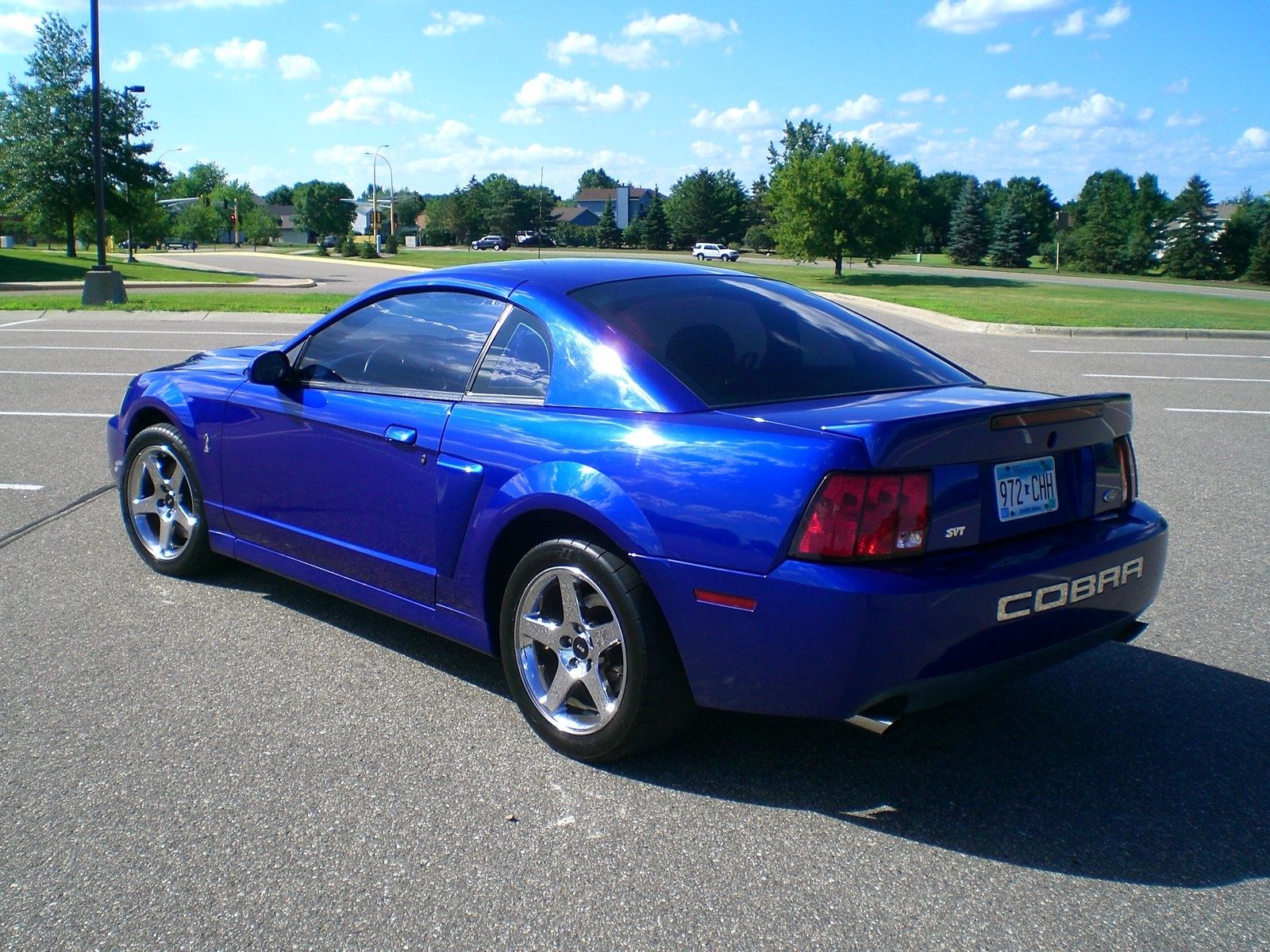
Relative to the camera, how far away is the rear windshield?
366 cm

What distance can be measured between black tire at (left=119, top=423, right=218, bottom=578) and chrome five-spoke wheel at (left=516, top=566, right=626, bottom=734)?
2143 mm

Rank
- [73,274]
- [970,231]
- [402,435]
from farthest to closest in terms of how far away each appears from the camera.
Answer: [970,231], [73,274], [402,435]

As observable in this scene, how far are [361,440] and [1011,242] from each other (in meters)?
82.6

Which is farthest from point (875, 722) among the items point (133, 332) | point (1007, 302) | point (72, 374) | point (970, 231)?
point (970, 231)

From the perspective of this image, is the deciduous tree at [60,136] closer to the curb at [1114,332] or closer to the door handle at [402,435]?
the curb at [1114,332]

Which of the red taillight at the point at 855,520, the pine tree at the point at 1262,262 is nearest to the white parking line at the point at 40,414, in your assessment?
the red taillight at the point at 855,520

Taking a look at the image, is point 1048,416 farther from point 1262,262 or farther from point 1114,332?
point 1262,262

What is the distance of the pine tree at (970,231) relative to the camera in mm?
84438

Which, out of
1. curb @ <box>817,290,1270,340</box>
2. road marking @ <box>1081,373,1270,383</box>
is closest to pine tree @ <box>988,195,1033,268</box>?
curb @ <box>817,290,1270,340</box>

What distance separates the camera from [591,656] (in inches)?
137

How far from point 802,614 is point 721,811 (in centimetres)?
66

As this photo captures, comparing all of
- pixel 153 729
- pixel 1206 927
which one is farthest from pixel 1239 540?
pixel 153 729

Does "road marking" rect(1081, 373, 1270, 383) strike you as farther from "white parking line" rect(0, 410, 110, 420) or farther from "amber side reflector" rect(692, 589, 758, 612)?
"amber side reflector" rect(692, 589, 758, 612)

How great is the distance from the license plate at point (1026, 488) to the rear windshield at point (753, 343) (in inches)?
24.2
